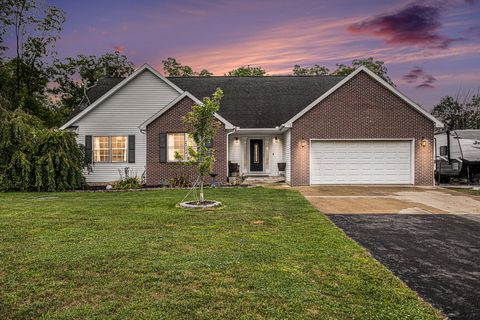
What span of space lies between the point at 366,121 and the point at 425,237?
1038 cm

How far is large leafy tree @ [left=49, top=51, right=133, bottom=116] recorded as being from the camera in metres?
33.2

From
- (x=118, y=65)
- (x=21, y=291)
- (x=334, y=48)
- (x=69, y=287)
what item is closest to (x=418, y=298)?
(x=69, y=287)

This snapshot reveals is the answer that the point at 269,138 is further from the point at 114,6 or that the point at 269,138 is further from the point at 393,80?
the point at 393,80

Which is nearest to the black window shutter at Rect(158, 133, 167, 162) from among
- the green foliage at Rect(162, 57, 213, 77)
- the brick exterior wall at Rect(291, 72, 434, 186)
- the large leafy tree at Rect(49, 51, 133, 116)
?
the brick exterior wall at Rect(291, 72, 434, 186)

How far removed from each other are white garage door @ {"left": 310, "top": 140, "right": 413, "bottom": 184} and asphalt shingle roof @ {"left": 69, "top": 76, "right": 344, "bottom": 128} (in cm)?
370

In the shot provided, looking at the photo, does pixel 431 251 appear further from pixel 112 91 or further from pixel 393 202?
pixel 112 91

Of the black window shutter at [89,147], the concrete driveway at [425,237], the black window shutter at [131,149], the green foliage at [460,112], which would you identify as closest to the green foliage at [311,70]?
the green foliage at [460,112]

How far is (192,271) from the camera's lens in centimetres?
436

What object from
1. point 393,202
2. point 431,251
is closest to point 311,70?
point 393,202

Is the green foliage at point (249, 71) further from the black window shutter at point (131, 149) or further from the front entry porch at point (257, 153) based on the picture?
the black window shutter at point (131, 149)

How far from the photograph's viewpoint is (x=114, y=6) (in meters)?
18.6

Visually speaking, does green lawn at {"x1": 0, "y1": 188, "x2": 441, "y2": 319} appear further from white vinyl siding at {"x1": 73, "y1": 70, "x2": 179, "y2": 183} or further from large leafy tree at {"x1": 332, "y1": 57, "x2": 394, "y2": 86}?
large leafy tree at {"x1": 332, "y1": 57, "x2": 394, "y2": 86}

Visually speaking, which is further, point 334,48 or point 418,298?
point 334,48

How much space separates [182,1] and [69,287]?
15.5 metres
